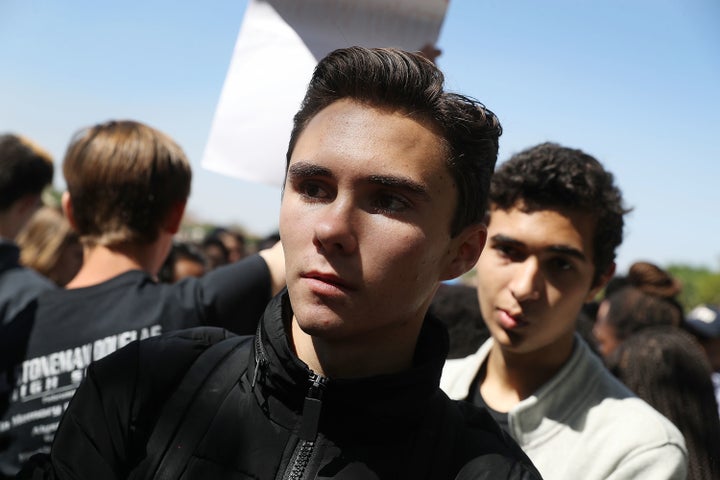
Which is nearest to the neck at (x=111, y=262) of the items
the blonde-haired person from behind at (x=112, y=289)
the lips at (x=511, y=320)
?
the blonde-haired person from behind at (x=112, y=289)

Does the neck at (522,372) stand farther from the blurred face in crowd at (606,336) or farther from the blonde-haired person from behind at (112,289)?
the blurred face in crowd at (606,336)

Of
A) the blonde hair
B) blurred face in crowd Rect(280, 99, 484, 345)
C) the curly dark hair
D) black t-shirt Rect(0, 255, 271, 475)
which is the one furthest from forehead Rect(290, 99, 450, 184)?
the curly dark hair

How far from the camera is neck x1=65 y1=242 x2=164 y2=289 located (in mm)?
2416

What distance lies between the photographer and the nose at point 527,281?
2547 mm

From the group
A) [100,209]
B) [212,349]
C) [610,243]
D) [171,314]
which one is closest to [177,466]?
[212,349]

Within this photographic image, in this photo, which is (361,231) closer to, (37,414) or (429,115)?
(429,115)

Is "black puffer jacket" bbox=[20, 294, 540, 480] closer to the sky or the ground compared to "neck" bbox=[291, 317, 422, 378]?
closer to the ground

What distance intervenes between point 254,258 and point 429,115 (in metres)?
0.95

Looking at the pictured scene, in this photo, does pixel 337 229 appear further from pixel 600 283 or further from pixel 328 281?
pixel 600 283

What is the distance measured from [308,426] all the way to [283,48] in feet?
3.80

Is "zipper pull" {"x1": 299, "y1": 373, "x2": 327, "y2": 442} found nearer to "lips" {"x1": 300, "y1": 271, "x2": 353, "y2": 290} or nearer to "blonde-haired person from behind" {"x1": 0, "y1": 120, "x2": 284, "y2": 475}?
"lips" {"x1": 300, "y1": 271, "x2": 353, "y2": 290}

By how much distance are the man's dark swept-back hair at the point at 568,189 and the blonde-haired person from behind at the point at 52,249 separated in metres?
3.12

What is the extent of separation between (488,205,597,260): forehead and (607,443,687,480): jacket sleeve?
0.77 m

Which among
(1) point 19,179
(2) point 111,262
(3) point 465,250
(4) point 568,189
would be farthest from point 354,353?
(1) point 19,179
